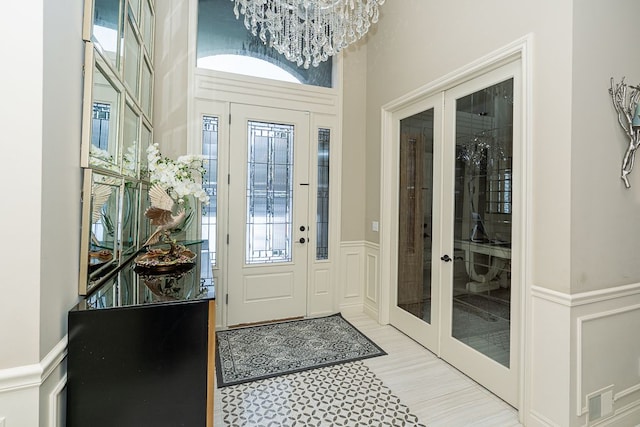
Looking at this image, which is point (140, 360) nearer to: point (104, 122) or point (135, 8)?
point (104, 122)

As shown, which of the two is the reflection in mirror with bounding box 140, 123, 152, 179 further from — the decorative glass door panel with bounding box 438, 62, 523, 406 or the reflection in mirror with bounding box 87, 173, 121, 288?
the decorative glass door panel with bounding box 438, 62, 523, 406

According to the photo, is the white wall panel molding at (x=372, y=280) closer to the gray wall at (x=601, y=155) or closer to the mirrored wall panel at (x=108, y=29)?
the gray wall at (x=601, y=155)

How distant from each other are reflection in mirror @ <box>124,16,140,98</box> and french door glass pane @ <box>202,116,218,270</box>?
107 cm

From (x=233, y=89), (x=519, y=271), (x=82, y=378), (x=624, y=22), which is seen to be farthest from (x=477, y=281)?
(x=233, y=89)

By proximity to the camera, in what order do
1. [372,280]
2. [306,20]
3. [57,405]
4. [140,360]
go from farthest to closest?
[372,280]
[306,20]
[140,360]
[57,405]

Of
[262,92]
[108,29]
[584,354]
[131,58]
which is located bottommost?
[584,354]

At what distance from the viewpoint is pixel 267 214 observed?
3604 millimetres

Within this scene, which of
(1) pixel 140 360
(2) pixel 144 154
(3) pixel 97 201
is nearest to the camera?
(1) pixel 140 360

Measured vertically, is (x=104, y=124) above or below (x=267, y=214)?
above

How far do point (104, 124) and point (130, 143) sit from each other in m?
0.59

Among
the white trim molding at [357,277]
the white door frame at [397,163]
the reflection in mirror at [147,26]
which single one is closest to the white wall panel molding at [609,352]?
the white door frame at [397,163]

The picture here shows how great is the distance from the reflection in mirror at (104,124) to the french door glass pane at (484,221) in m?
2.50

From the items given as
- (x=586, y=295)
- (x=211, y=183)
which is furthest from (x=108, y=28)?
(x=586, y=295)

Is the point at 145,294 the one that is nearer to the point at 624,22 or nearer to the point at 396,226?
the point at 396,226
